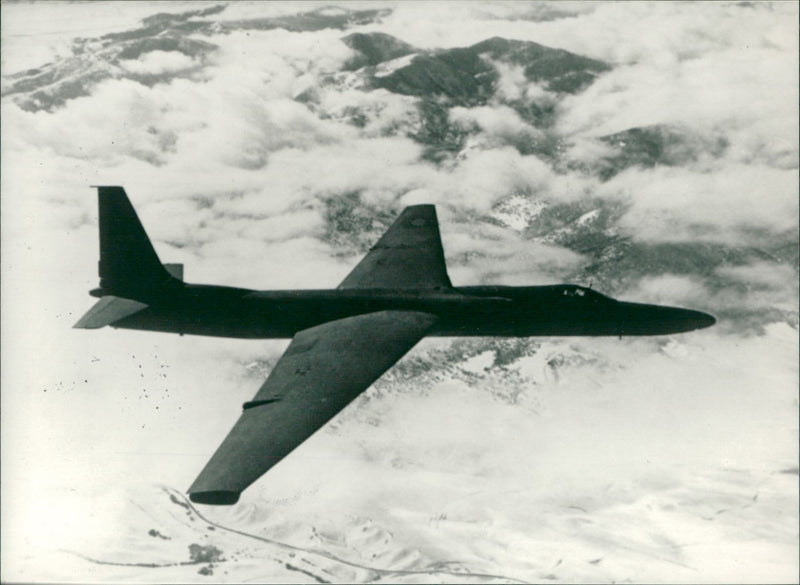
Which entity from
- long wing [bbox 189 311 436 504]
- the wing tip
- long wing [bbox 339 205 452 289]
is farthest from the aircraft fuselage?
the wing tip

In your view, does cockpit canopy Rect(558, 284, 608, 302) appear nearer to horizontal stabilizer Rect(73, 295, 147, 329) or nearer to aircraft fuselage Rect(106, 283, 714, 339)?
aircraft fuselage Rect(106, 283, 714, 339)

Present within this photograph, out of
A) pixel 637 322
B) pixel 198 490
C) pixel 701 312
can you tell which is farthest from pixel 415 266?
pixel 198 490

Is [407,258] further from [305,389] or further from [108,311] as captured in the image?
[108,311]

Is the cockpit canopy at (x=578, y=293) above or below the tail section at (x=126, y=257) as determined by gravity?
below

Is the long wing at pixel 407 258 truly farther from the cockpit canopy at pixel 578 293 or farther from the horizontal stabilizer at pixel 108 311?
the horizontal stabilizer at pixel 108 311

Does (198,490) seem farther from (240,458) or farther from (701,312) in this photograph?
(701,312)

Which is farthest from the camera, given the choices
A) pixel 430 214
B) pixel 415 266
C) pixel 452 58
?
pixel 452 58

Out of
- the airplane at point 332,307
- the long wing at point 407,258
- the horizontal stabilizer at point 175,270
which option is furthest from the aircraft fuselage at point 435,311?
the long wing at point 407,258
